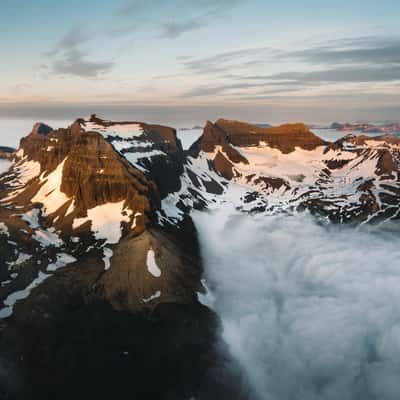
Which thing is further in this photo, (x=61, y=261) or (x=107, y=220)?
(x=107, y=220)

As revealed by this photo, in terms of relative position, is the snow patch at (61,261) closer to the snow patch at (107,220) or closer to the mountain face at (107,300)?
the mountain face at (107,300)

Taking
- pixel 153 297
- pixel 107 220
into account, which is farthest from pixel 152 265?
pixel 107 220

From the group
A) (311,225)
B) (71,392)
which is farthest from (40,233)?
(311,225)

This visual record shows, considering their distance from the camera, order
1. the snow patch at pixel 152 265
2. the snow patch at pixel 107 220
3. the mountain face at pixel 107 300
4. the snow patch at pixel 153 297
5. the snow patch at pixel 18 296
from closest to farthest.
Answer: the mountain face at pixel 107 300 < the snow patch at pixel 18 296 < the snow patch at pixel 153 297 < the snow patch at pixel 152 265 < the snow patch at pixel 107 220

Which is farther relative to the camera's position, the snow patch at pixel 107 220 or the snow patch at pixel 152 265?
the snow patch at pixel 107 220

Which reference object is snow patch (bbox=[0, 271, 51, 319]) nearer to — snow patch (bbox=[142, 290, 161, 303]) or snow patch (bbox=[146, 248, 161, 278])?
snow patch (bbox=[146, 248, 161, 278])

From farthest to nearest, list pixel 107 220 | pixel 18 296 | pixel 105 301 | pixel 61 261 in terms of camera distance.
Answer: pixel 107 220
pixel 61 261
pixel 105 301
pixel 18 296

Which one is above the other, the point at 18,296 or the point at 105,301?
the point at 18,296

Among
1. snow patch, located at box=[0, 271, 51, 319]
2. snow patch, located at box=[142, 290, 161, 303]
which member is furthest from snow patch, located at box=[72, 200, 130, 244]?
snow patch, located at box=[142, 290, 161, 303]

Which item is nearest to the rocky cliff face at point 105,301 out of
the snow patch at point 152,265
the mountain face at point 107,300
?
the mountain face at point 107,300

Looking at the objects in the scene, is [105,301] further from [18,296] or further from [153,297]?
[18,296]

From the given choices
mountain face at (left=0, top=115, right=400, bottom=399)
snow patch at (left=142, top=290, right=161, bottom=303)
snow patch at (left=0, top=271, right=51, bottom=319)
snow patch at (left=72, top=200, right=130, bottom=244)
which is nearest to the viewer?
mountain face at (left=0, top=115, right=400, bottom=399)
